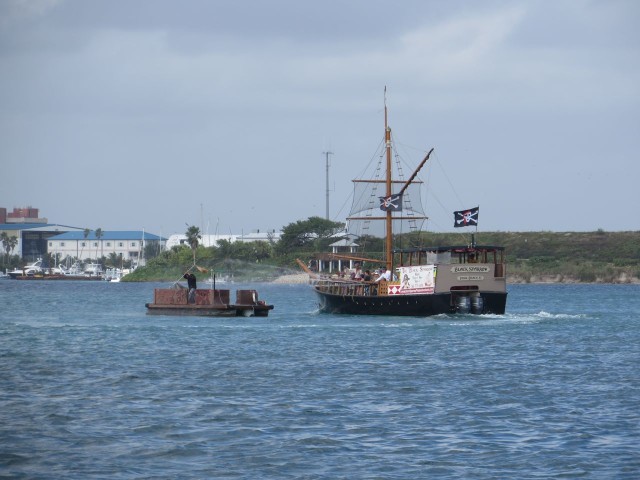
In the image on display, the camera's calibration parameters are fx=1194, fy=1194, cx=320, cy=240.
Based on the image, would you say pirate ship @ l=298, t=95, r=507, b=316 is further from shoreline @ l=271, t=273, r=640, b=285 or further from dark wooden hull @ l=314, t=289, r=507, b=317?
shoreline @ l=271, t=273, r=640, b=285

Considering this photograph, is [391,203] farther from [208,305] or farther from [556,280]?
[556,280]

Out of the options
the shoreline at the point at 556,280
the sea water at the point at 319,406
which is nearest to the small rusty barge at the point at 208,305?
the sea water at the point at 319,406

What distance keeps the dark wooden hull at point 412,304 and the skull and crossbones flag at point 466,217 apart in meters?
3.79

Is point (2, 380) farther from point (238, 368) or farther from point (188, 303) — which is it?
point (188, 303)

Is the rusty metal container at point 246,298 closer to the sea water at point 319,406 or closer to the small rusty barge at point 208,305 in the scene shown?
the small rusty barge at point 208,305

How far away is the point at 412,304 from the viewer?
64.8 m

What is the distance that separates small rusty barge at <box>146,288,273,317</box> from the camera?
63719 millimetres

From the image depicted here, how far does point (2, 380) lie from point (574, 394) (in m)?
15.7

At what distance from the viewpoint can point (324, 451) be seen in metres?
22.6

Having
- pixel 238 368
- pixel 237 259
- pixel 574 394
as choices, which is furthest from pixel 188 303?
pixel 237 259

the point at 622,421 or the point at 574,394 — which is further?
the point at 574,394

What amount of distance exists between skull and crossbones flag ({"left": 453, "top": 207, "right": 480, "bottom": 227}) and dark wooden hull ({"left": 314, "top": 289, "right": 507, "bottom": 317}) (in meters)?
3.79

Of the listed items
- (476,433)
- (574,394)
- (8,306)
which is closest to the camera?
(476,433)

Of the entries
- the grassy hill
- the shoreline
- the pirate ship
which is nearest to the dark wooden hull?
the pirate ship
